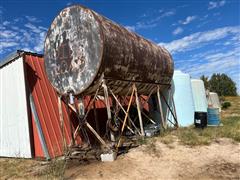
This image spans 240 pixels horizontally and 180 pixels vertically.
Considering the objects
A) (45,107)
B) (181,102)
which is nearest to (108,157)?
(45,107)

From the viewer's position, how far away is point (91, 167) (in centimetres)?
960

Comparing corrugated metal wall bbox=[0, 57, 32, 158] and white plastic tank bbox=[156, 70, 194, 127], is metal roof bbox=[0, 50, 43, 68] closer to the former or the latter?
corrugated metal wall bbox=[0, 57, 32, 158]

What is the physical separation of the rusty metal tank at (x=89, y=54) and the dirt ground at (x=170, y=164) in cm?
320

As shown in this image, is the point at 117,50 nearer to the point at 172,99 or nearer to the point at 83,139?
the point at 83,139

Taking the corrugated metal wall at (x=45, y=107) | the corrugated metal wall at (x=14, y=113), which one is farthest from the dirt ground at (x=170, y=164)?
the corrugated metal wall at (x=14, y=113)

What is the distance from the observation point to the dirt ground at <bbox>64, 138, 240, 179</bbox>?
8500mm

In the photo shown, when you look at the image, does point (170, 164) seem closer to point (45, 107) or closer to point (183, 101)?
point (45, 107)

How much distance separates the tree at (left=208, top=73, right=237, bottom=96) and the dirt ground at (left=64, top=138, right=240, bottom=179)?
56.9 meters

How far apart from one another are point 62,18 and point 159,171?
7.79m

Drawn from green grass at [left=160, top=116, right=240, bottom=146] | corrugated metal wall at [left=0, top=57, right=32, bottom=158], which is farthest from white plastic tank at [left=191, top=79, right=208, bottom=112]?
corrugated metal wall at [left=0, top=57, right=32, bottom=158]

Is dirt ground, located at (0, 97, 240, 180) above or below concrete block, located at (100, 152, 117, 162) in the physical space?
below

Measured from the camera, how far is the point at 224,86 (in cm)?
6650

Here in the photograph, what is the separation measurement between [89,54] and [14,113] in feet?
17.7

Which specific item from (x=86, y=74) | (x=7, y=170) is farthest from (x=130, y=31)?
(x=7, y=170)
